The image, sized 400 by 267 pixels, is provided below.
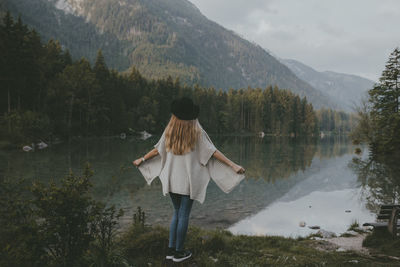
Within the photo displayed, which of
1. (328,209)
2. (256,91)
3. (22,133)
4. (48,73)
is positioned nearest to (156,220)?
(328,209)

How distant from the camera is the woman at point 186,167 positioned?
4156 mm

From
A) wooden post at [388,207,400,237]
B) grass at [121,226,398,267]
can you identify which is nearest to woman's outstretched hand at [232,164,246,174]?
grass at [121,226,398,267]

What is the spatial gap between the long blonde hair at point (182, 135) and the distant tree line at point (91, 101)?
30318 millimetres

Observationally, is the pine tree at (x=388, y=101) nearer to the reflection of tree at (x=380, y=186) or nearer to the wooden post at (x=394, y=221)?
the reflection of tree at (x=380, y=186)

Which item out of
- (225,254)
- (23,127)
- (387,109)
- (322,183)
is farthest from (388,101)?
(23,127)

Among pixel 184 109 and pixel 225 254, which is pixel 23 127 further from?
pixel 184 109

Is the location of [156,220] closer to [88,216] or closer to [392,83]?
[88,216]

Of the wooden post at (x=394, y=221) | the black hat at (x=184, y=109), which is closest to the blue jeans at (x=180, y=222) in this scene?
the black hat at (x=184, y=109)

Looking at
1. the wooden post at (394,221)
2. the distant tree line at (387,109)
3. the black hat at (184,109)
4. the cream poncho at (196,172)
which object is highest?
the distant tree line at (387,109)

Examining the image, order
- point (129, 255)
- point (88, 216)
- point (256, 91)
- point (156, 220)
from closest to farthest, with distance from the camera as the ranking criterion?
1. point (88, 216)
2. point (129, 255)
3. point (156, 220)
4. point (256, 91)

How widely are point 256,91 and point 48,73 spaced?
3101 inches

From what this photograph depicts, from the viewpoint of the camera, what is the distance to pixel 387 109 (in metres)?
32.2

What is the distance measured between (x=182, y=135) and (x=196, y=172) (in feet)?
1.75

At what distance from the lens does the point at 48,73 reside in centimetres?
4678
